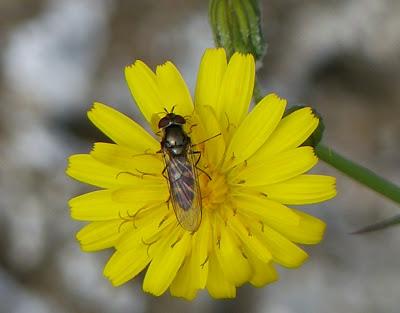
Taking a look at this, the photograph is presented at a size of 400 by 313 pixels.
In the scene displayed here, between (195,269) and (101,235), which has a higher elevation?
(101,235)

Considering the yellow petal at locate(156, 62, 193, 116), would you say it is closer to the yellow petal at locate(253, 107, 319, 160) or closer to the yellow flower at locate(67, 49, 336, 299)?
the yellow flower at locate(67, 49, 336, 299)

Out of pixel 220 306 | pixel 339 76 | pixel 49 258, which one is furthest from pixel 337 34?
pixel 49 258

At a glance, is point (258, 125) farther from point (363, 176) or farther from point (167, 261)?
point (167, 261)

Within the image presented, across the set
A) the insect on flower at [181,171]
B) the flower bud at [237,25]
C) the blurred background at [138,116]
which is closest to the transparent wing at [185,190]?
the insect on flower at [181,171]

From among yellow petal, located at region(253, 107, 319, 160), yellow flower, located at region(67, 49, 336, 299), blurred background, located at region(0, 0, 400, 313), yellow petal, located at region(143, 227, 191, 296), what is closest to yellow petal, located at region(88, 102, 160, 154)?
yellow flower, located at region(67, 49, 336, 299)

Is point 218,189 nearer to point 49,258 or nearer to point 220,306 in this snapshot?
point 220,306

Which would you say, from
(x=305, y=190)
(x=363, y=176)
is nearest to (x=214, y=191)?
(x=305, y=190)

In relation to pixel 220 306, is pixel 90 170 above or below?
above
